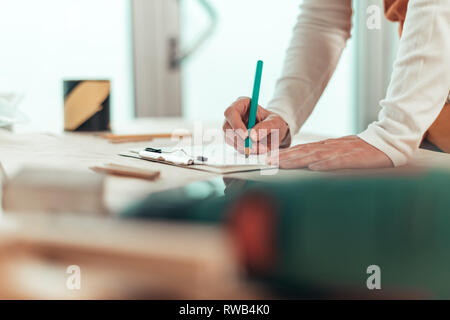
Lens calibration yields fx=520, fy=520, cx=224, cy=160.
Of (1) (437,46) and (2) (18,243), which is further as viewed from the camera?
(1) (437,46)

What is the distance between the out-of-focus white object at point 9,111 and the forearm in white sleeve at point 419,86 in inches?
26.0

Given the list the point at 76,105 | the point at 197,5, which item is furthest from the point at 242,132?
the point at 197,5

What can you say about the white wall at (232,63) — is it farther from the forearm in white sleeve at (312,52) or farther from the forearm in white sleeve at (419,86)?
the forearm in white sleeve at (419,86)

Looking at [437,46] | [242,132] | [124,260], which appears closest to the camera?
[124,260]

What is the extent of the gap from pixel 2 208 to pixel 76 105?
74 centimetres

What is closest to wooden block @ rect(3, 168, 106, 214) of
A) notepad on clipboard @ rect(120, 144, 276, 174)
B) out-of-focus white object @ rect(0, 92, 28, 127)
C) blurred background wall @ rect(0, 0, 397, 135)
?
notepad on clipboard @ rect(120, 144, 276, 174)

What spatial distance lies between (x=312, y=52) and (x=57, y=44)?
154 cm

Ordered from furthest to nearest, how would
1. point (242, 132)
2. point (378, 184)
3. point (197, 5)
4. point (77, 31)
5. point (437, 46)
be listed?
point (197, 5) < point (77, 31) < point (242, 132) < point (437, 46) < point (378, 184)

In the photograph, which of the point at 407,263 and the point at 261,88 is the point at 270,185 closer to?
the point at 407,263

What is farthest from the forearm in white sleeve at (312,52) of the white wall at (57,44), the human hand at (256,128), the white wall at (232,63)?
the white wall at (232,63)

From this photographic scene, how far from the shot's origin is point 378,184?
49cm

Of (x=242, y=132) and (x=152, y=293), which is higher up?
(x=242, y=132)

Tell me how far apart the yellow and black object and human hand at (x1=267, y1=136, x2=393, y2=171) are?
1.85ft
